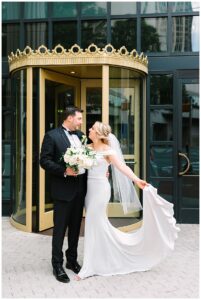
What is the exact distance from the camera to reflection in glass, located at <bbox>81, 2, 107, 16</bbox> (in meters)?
8.31

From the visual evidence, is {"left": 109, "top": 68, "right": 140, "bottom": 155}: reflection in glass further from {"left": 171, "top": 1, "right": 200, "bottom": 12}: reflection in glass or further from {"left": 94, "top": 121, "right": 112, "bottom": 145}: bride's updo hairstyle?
{"left": 94, "top": 121, "right": 112, "bottom": 145}: bride's updo hairstyle

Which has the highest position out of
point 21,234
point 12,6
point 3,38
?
point 12,6

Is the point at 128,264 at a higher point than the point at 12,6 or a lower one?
lower

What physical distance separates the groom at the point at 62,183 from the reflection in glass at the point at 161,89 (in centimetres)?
325

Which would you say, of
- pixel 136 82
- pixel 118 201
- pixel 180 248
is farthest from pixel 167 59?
pixel 180 248

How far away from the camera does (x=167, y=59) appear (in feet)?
26.7

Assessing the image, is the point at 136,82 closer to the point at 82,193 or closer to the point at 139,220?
the point at 139,220

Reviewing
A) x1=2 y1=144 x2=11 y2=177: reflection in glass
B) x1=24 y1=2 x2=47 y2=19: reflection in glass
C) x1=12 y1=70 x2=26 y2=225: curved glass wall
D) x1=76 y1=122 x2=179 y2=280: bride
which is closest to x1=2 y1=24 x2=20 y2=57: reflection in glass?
x1=24 y1=2 x2=47 y2=19: reflection in glass

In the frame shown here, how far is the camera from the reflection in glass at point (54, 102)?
7.46 metres

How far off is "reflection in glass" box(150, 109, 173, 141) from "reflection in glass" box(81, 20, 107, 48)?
1.70 meters

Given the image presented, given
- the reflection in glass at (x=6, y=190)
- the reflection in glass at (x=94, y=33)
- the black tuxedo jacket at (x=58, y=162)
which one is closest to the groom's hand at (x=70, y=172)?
the black tuxedo jacket at (x=58, y=162)

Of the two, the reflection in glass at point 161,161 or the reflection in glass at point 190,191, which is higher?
the reflection in glass at point 161,161

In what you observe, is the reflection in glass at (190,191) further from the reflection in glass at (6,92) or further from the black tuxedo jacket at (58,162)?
the reflection in glass at (6,92)

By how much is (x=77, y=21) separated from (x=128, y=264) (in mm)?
5016
